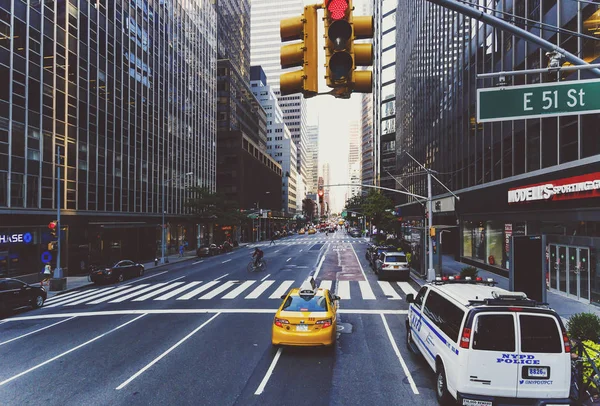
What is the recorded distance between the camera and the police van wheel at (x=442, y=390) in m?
7.30

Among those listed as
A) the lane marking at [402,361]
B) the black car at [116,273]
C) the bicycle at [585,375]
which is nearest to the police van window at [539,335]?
the bicycle at [585,375]

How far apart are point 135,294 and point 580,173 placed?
73.9 feet

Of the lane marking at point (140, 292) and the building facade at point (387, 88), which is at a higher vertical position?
the building facade at point (387, 88)

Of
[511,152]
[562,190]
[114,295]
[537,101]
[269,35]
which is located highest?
[269,35]

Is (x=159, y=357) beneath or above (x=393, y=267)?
beneath

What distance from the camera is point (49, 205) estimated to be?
29.4 meters

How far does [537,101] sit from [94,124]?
37.5 metres

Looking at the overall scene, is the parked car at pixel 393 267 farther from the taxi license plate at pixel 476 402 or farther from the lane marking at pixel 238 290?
the taxi license plate at pixel 476 402

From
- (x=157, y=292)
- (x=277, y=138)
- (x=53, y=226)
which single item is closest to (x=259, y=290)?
(x=157, y=292)

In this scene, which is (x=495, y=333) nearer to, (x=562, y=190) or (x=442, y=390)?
(x=442, y=390)

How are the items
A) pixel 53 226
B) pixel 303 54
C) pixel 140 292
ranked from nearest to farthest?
1. pixel 303 54
2. pixel 140 292
3. pixel 53 226

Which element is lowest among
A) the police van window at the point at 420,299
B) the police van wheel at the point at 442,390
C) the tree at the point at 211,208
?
the police van wheel at the point at 442,390

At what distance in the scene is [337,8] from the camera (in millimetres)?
4742

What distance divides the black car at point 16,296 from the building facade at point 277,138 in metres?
129
